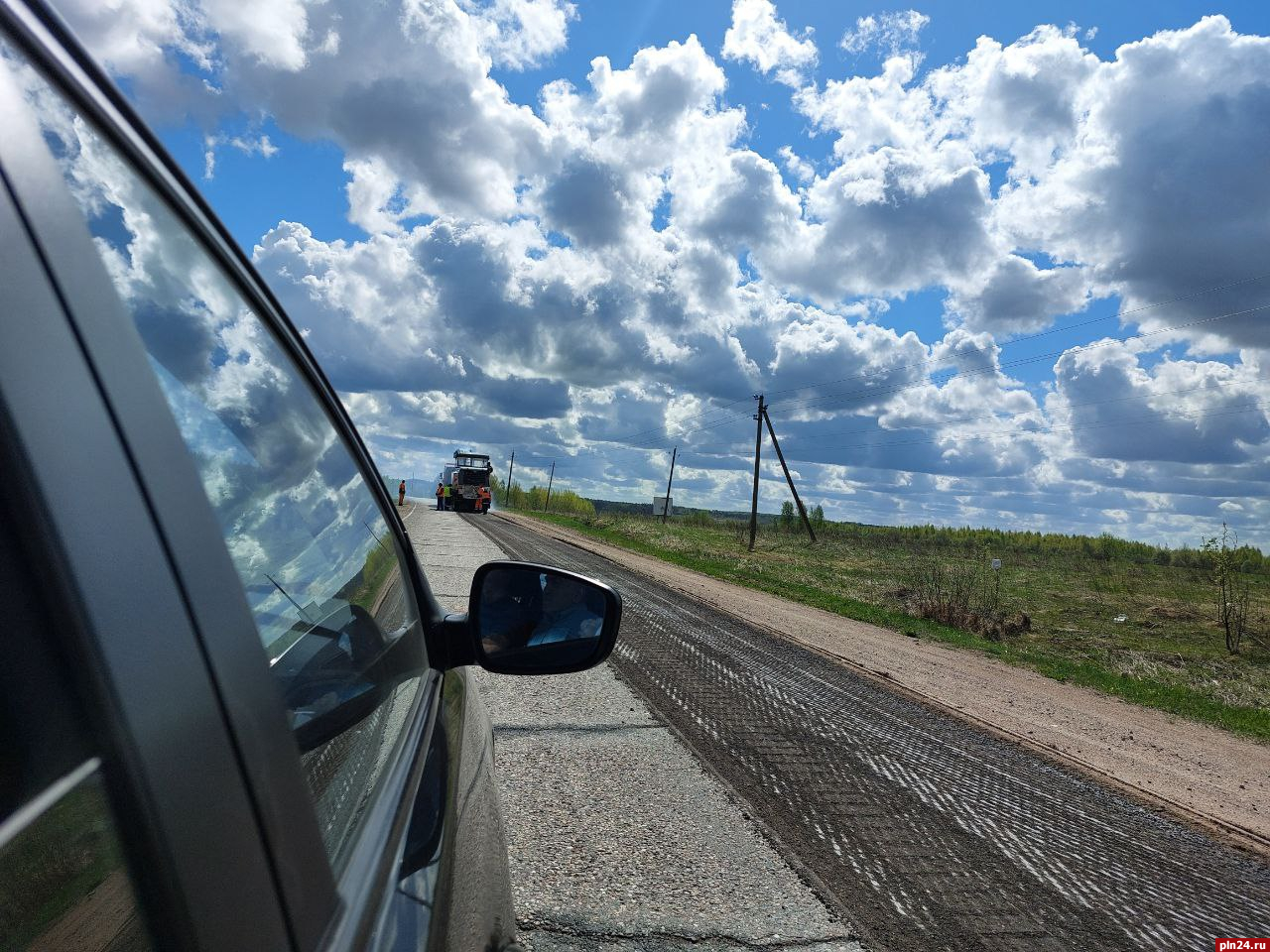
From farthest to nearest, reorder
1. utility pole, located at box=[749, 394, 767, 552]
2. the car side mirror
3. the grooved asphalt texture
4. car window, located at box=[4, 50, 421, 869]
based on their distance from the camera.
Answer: utility pole, located at box=[749, 394, 767, 552] < the grooved asphalt texture < the car side mirror < car window, located at box=[4, 50, 421, 869]

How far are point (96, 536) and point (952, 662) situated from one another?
459 inches

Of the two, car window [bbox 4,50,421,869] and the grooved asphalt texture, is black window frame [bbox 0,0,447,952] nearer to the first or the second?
car window [bbox 4,50,421,869]

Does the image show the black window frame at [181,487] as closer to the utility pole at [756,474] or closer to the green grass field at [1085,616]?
the green grass field at [1085,616]

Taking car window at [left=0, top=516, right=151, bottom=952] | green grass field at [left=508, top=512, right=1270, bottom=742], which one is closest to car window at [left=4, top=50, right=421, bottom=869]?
car window at [left=0, top=516, right=151, bottom=952]

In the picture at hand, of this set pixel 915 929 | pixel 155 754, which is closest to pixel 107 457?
pixel 155 754

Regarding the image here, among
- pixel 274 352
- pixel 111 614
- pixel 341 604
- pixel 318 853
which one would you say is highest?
pixel 274 352

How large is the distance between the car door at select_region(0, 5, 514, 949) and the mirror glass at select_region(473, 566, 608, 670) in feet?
0.71

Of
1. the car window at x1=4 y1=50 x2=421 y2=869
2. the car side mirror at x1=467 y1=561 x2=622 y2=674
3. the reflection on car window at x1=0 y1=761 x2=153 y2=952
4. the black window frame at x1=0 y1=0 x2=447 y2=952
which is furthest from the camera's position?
the car side mirror at x1=467 y1=561 x2=622 y2=674

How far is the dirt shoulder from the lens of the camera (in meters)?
5.53

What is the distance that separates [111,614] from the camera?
636 millimetres

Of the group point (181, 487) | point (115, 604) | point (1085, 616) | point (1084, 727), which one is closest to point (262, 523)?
point (181, 487)

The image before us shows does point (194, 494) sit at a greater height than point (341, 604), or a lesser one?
greater

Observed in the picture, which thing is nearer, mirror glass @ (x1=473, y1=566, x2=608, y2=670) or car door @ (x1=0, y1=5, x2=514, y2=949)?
car door @ (x1=0, y1=5, x2=514, y2=949)

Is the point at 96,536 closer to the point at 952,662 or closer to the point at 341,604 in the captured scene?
the point at 341,604
